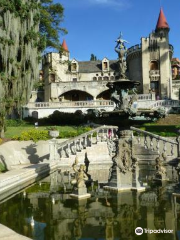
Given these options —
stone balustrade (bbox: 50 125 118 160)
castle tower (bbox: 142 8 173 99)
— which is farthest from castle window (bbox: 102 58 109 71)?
stone balustrade (bbox: 50 125 118 160)

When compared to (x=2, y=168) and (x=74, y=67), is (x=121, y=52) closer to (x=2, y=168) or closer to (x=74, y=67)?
(x=2, y=168)

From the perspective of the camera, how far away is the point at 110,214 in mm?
8070

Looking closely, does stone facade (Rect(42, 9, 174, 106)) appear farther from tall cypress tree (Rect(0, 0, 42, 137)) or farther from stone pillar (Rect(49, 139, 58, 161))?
stone pillar (Rect(49, 139, 58, 161))

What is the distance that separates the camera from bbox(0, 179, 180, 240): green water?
6672 mm

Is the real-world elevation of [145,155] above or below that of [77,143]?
below

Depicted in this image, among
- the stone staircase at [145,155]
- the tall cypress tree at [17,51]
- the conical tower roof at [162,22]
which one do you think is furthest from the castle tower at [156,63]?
the tall cypress tree at [17,51]

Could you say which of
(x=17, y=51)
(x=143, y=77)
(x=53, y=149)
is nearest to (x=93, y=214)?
(x=53, y=149)

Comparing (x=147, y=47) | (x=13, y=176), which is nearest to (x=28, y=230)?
(x=13, y=176)

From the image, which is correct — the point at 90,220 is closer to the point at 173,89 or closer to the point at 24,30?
the point at 24,30

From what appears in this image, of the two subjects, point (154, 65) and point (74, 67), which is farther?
point (74, 67)

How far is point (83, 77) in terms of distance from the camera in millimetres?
60594

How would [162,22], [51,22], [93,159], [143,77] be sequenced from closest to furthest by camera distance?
[93,159] < [51,22] < [143,77] < [162,22]

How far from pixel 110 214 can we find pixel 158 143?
11.5m

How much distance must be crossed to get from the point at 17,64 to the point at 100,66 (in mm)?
43664
